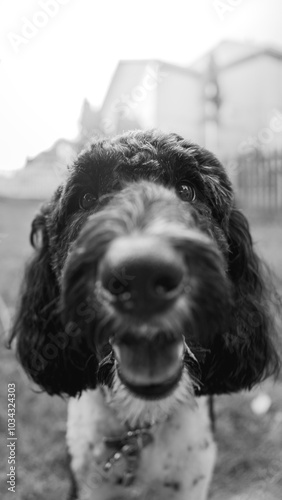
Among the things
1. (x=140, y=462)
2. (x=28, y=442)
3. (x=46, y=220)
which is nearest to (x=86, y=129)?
(x=46, y=220)

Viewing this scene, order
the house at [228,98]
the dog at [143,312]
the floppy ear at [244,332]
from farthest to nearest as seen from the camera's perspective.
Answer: the house at [228,98] < the floppy ear at [244,332] < the dog at [143,312]

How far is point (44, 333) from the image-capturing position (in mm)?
2320

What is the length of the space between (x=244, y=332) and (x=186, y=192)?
2.48ft

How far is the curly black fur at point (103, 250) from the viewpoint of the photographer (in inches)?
56.1

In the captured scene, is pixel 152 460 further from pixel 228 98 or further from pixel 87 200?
pixel 228 98

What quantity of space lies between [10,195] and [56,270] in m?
4.17


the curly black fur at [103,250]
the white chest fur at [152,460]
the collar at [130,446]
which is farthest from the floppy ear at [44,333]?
the collar at [130,446]

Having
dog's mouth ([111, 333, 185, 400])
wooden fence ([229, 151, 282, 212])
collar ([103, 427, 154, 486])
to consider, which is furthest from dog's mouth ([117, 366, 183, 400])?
wooden fence ([229, 151, 282, 212])

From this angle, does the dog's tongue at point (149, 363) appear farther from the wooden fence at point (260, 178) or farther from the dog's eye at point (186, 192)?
the wooden fence at point (260, 178)

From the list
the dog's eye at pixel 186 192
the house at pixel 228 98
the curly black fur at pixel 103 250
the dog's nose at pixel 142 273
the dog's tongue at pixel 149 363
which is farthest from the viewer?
the house at pixel 228 98

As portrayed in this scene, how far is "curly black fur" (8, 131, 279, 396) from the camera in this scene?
1.42 metres

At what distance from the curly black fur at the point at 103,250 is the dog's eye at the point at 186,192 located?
0.02m

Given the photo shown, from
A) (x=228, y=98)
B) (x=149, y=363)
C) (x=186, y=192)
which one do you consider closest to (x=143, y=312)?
(x=149, y=363)

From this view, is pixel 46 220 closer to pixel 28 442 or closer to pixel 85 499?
pixel 85 499
